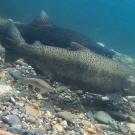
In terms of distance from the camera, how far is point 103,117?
6797 millimetres

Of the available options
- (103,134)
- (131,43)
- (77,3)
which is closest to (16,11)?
(131,43)

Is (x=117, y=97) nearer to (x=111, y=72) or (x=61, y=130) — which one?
(x=111, y=72)

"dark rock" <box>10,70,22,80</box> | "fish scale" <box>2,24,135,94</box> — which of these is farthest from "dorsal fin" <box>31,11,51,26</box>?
"dark rock" <box>10,70,22,80</box>

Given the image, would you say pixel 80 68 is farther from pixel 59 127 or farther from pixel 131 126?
pixel 59 127

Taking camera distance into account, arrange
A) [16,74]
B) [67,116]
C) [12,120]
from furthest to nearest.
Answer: [16,74] → [67,116] → [12,120]

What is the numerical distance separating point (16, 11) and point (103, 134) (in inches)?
864

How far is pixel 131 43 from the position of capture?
111 feet

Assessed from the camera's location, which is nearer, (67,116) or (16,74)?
(67,116)

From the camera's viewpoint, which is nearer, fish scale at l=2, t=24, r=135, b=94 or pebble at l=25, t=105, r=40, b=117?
pebble at l=25, t=105, r=40, b=117

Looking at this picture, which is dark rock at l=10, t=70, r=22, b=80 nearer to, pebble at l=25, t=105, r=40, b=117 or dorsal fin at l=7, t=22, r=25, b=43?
dorsal fin at l=7, t=22, r=25, b=43

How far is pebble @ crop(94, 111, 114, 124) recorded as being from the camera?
6.68 meters

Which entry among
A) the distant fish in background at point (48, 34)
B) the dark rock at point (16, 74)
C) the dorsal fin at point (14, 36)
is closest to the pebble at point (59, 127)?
the dark rock at point (16, 74)

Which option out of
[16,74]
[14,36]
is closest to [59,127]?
[16,74]

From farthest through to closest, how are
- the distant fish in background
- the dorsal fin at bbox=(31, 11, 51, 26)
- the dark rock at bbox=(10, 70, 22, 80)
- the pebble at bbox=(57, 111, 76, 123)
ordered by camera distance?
the dorsal fin at bbox=(31, 11, 51, 26) < the distant fish in background < the dark rock at bbox=(10, 70, 22, 80) < the pebble at bbox=(57, 111, 76, 123)
